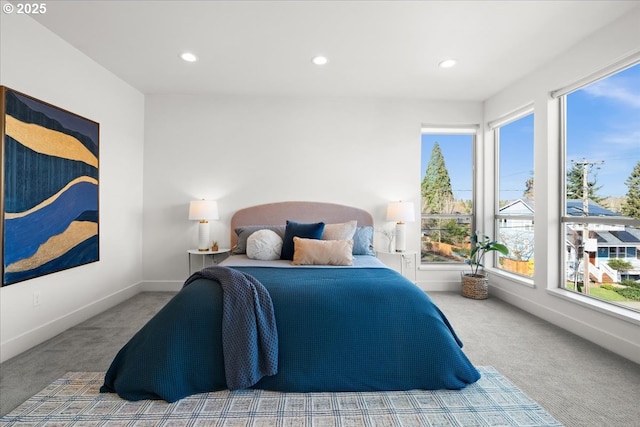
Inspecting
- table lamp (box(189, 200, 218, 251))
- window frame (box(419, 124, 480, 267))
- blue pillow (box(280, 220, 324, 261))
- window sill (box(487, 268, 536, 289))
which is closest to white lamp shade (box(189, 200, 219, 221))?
table lamp (box(189, 200, 218, 251))

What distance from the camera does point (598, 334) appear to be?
8.41 ft

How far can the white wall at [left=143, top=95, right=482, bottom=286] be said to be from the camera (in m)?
4.14

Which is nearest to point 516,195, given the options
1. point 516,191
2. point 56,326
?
point 516,191

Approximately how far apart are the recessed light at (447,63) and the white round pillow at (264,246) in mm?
2460

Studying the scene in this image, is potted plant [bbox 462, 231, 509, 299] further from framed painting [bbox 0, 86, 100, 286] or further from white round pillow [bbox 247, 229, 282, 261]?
framed painting [bbox 0, 86, 100, 286]

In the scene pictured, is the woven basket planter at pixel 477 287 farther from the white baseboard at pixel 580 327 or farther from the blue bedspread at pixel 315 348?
the blue bedspread at pixel 315 348

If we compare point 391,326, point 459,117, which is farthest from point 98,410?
point 459,117

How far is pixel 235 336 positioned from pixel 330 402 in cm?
66

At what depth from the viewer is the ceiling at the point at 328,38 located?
2.32 metres

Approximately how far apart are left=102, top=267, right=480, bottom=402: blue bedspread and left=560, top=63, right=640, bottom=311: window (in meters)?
1.75

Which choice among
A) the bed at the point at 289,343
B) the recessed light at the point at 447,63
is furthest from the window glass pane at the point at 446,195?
the bed at the point at 289,343

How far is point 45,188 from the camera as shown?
2590 millimetres

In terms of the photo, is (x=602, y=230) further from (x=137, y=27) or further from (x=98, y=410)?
(x=137, y=27)

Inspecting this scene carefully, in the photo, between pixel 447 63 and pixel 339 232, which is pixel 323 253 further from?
pixel 447 63
